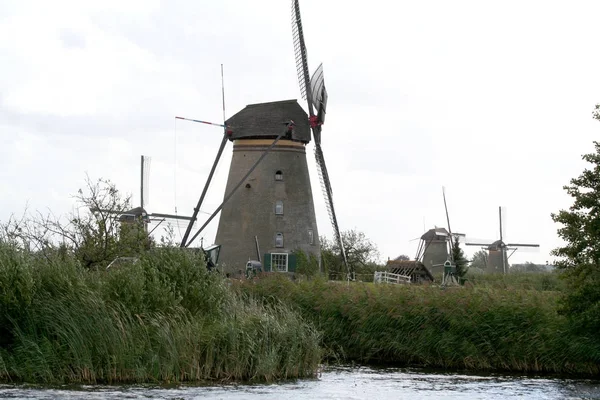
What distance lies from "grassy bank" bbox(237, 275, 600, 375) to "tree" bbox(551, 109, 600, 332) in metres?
0.67

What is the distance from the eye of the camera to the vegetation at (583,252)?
67.9 feet

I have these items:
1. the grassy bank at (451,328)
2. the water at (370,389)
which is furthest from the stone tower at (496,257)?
the water at (370,389)

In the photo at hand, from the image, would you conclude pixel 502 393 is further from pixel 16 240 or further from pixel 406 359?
pixel 16 240

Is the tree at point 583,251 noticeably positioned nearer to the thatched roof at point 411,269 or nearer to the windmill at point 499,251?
the thatched roof at point 411,269

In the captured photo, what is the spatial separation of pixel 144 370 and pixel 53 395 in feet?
7.08

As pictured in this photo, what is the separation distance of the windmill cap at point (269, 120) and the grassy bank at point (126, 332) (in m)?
20.2

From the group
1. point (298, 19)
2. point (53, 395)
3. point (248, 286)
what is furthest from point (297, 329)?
point (298, 19)

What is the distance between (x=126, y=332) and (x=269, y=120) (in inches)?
891

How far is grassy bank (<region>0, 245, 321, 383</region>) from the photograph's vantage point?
56.7 feet

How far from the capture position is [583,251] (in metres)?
21.0

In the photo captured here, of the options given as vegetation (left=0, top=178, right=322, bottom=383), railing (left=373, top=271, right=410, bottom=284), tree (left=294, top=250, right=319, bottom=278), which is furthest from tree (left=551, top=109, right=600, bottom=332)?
tree (left=294, top=250, right=319, bottom=278)

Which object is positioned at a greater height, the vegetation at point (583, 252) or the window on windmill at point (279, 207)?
the window on windmill at point (279, 207)

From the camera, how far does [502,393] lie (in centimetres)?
1786

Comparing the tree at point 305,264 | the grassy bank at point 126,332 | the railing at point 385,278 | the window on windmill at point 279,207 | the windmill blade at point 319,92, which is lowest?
the grassy bank at point 126,332
